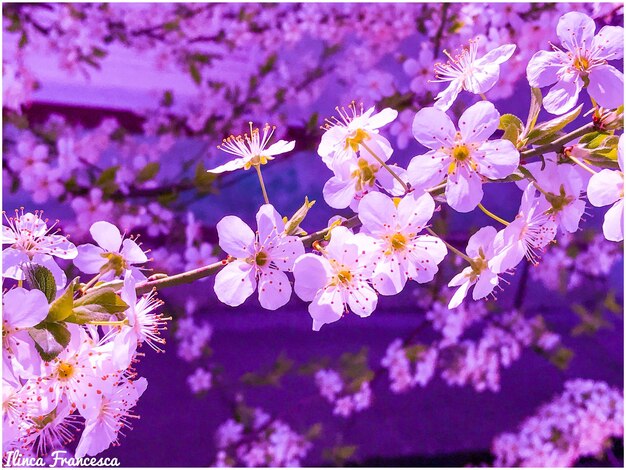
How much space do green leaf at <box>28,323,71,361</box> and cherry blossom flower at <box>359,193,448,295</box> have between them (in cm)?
27

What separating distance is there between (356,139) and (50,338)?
320 millimetres

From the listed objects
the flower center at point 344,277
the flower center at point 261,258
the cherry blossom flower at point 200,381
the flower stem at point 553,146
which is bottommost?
the flower center at point 344,277

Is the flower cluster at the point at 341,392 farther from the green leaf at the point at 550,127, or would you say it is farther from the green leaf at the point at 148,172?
the green leaf at the point at 550,127

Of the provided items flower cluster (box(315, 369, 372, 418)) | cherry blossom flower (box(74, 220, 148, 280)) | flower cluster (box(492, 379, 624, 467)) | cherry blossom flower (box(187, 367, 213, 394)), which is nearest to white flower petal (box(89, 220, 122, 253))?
cherry blossom flower (box(74, 220, 148, 280))

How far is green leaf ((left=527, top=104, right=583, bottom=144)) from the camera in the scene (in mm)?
489

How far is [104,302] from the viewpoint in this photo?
47cm

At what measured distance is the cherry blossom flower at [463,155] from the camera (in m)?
0.48

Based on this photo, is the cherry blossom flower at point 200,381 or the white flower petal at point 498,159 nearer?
the white flower petal at point 498,159

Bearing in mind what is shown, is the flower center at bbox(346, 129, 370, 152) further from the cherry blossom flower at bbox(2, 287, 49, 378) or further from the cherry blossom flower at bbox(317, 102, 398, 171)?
the cherry blossom flower at bbox(2, 287, 49, 378)

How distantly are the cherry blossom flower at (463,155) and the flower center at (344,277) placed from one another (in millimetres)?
100

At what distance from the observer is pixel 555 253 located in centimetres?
211

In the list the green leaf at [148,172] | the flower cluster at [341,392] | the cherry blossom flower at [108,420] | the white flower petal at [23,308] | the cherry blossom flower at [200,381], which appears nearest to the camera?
the white flower petal at [23,308]

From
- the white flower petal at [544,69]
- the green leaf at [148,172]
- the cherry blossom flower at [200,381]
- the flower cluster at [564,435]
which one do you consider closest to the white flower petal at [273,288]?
the white flower petal at [544,69]

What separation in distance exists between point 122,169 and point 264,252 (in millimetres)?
1334
